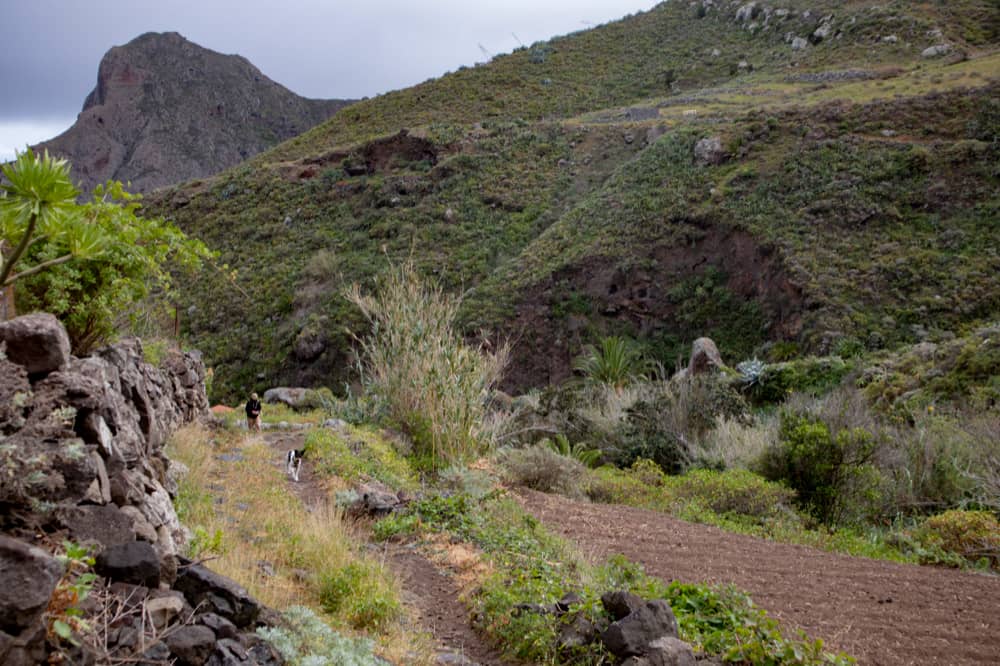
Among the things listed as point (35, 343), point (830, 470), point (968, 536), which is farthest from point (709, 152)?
point (35, 343)

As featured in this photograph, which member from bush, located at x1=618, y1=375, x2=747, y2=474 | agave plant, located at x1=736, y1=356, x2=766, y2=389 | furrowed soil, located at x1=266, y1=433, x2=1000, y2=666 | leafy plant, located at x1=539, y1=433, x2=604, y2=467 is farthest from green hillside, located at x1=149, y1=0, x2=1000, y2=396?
furrowed soil, located at x1=266, y1=433, x2=1000, y2=666

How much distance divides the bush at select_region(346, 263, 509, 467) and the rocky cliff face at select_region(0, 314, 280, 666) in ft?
17.3

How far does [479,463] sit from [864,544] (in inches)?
177

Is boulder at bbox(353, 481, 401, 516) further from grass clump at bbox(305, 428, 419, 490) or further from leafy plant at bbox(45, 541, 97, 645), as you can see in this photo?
leafy plant at bbox(45, 541, 97, 645)

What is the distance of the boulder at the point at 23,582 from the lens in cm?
210

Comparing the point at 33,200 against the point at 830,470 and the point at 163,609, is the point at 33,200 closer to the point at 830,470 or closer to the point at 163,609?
the point at 163,609

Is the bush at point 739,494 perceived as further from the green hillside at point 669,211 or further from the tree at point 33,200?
the green hillside at point 669,211

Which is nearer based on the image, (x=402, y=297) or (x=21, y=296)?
(x=21, y=296)

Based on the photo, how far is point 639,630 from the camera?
3.64 m

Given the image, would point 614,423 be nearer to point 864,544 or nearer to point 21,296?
point 864,544

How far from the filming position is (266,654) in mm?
2859

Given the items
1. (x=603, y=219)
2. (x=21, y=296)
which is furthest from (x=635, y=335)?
(x=21, y=296)

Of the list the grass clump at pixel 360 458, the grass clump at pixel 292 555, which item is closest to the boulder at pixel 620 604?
the grass clump at pixel 292 555

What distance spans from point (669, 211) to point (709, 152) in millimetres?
4277
